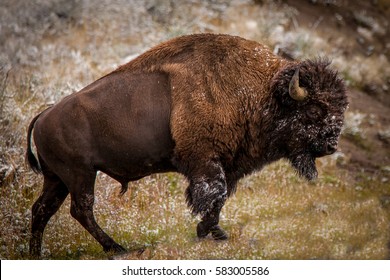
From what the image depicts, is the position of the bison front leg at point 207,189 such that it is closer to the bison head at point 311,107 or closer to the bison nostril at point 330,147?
the bison head at point 311,107

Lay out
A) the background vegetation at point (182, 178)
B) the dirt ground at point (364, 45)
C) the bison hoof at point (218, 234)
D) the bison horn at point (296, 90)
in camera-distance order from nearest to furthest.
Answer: the bison horn at point (296, 90)
the bison hoof at point (218, 234)
the background vegetation at point (182, 178)
the dirt ground at point (364, 45)

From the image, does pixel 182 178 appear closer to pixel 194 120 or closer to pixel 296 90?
pixel 194 120

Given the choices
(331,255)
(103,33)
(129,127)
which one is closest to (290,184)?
(331,255)

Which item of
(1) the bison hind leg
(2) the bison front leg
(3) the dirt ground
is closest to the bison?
(2) the bison front leg

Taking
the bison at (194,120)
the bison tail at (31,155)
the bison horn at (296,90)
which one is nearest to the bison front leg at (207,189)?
the bison at (194,120)

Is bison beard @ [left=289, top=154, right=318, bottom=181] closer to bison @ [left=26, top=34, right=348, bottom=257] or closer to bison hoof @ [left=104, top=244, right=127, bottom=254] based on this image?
bison @ [left=26, top=34, right=348, bottom=257]

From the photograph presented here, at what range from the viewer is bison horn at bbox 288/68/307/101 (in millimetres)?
5918

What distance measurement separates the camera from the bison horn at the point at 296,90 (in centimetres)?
592

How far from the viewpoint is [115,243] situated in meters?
6.18

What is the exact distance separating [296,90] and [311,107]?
0.28 meters

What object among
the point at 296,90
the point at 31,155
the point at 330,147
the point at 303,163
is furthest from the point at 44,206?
the point at 330,147

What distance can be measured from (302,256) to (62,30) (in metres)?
7.36

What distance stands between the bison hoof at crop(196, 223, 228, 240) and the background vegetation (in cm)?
9

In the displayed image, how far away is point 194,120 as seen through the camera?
19.4 feet
